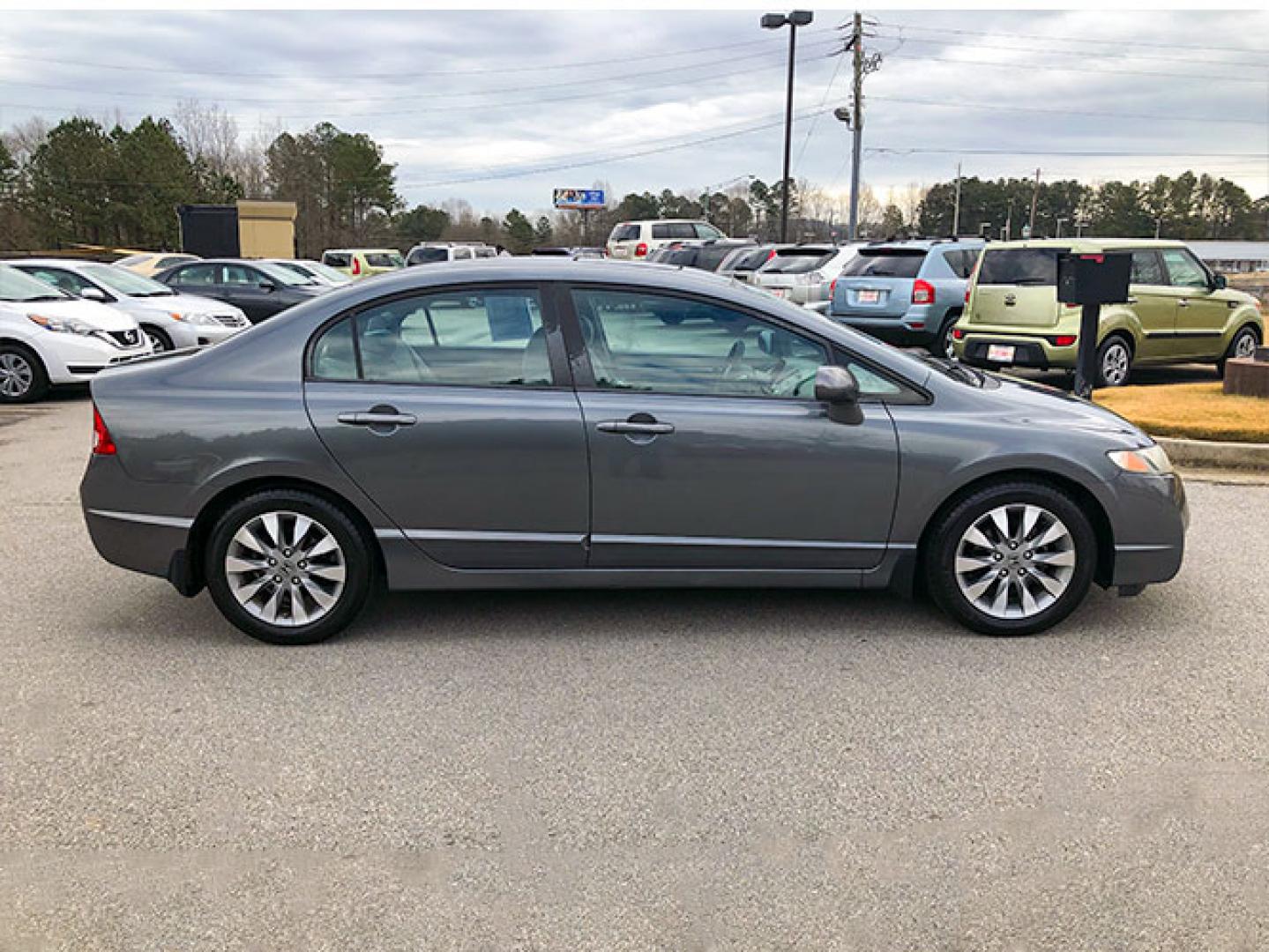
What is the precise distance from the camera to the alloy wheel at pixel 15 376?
11430 millimetres

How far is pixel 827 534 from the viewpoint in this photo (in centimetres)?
438

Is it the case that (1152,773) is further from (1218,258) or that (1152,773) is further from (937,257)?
(1218,258)

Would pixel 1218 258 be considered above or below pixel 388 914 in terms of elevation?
above

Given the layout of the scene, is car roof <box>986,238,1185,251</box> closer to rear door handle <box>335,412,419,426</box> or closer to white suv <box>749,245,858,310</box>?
white suv <box>749,245,858,310</box>

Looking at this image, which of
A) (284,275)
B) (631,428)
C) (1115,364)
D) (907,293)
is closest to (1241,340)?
(1115,364)

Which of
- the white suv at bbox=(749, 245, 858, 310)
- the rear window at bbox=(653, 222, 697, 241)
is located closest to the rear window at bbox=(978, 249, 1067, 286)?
the white suv at bbox=(749, 245, 858, 310)

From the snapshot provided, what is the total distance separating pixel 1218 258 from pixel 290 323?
217 feet

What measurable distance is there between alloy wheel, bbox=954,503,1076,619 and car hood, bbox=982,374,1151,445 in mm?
389

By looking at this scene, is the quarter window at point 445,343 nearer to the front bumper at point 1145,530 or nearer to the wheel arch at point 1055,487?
the wheel arch at point 1055,487

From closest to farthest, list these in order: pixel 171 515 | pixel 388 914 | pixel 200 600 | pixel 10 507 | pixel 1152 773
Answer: pixel 388 914 → pixel 1152 773 → pixel 171 515 → pixel 200 600 → pixel 10 507

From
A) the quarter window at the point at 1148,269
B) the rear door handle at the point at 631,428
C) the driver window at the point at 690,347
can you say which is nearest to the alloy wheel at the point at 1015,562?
the driver window at the point at 690,347

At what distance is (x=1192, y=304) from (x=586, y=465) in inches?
388

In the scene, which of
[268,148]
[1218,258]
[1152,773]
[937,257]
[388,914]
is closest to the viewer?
[388,914]

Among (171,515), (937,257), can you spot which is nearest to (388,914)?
(171,515)
